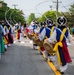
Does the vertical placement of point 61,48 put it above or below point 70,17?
above

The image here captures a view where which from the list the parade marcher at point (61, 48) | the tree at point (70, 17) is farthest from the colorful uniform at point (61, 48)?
the tree at point (70, 17)

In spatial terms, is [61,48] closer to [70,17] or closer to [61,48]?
[61,48]

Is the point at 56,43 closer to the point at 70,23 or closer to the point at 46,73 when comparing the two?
the point at 46,73

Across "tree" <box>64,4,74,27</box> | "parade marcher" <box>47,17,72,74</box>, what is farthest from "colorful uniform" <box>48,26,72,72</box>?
"tree" <box>64,4,74,27</box>

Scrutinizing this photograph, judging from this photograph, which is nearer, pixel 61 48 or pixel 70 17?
pixel 61 48

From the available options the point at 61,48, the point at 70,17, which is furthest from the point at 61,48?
the point at 70,17

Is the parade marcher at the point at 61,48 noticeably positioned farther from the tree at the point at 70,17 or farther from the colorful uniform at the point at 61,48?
the tree at the point at 70,17

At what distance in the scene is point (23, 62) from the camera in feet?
47.1

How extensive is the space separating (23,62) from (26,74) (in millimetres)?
3091

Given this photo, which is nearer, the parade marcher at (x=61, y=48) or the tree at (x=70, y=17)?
the parade marcher at (x=61, y=48)

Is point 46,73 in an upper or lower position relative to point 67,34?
lower

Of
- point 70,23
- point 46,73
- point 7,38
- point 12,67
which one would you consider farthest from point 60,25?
point 70,23

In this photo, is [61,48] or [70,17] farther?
[70,17]

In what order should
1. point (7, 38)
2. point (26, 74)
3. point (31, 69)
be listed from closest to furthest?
point (26, 74)
point (31, 69)
point (7, 38)
